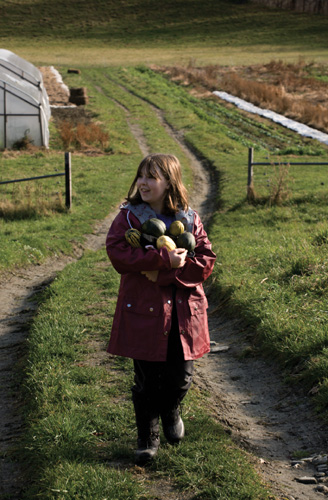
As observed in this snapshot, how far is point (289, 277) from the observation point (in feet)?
27.4

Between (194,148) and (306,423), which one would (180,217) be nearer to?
(306,423)

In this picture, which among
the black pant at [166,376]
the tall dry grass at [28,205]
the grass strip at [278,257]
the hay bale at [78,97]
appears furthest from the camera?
the hay bale at [78,97]

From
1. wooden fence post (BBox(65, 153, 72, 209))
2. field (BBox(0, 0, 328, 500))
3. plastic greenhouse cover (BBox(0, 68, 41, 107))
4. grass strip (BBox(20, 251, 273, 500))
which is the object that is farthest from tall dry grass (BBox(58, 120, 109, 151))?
grass strip (BBox(20, 251, 273, 500))

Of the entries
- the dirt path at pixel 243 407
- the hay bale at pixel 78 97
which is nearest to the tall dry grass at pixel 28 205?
the dirt path at pixel 243 407

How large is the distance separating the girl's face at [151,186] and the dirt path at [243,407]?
6.62 feet

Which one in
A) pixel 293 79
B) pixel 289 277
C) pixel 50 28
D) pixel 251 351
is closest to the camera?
pixel 251 351

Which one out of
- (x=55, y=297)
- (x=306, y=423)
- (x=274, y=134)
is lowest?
(x=274, y=134)

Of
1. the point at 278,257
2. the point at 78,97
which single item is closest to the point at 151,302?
the point at 278,257

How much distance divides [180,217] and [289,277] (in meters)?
4.24

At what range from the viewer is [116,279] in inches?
373

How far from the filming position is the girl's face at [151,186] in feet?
14.1

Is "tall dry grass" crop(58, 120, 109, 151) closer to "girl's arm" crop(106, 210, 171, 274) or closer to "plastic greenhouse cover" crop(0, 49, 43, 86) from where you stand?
"plastic greenhouse cover" crop(0, 49, 43, 86)

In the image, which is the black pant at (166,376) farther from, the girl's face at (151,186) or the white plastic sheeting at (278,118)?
the white plastic sheeting at (278,118)

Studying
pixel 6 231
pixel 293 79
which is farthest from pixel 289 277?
pixel 293 79
